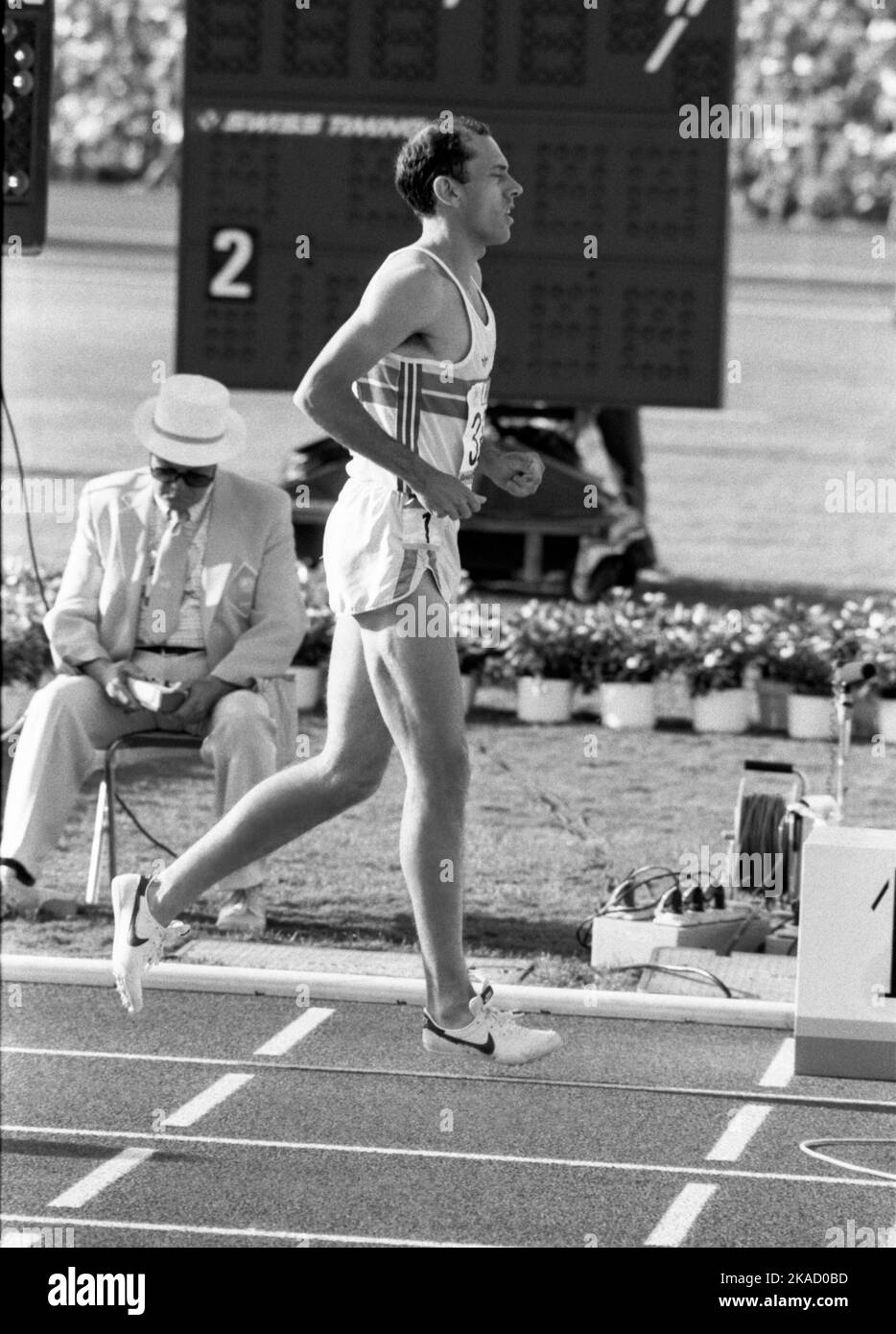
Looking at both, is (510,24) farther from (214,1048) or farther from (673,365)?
(214,1048)

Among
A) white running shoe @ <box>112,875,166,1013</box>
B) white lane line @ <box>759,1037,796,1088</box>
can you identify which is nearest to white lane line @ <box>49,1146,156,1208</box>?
white running shoe @ <box>112,875,166,1013</box>

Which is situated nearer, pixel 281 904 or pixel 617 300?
pixel 281 904

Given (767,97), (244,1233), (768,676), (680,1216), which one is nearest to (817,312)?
(767,97)

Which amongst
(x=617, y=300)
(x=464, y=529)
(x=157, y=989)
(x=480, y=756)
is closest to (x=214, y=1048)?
(x=157, y=989)

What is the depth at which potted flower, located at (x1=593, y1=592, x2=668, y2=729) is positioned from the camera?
9000mm

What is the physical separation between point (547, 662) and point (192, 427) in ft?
11.5

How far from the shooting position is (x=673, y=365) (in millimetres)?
8594

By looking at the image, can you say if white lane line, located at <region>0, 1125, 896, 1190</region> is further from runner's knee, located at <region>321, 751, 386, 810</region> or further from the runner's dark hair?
the runner's dark hair

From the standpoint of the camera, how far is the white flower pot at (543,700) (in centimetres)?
909

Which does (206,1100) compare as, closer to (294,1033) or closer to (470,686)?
(294,1033)

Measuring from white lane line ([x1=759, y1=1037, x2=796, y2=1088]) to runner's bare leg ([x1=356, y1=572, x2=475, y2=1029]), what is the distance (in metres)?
1.48

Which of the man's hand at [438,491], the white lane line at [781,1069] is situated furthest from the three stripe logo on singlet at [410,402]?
the white lane line at [781,1069]

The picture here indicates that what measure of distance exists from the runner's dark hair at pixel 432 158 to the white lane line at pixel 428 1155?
186 centimetres
